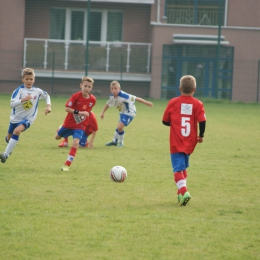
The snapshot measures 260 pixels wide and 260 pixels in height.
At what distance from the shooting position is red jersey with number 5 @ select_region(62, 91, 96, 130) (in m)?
10.1

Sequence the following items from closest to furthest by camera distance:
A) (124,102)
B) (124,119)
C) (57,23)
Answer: (124,119) → (124,102) → (57,23)

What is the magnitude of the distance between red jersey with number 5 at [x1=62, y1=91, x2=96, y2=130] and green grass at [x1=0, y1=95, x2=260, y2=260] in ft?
2.03

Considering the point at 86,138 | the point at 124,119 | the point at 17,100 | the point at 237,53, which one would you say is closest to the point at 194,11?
the point at 237,53

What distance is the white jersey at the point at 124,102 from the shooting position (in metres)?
13.1

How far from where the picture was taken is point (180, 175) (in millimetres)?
6824

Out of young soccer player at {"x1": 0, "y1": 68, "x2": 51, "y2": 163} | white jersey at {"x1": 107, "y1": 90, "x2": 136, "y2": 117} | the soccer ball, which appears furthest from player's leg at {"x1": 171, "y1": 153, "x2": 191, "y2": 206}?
white jersey at {"x1": 107, "y1": 90, "x2": 136, "y2": 117}

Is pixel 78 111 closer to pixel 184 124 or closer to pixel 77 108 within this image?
pixel 77 108

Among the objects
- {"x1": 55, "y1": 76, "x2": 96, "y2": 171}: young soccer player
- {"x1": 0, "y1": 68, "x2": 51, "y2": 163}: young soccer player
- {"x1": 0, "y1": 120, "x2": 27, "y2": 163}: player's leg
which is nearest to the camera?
{"x1": 0, "y1": 120, "x2": 27, "y2": 163}: player's leg

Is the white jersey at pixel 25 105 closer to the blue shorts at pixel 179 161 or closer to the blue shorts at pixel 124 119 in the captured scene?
the blue shorts at pixel 179 161

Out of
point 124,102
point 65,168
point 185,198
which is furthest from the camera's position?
point 124,102

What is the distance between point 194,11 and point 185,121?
24538mm

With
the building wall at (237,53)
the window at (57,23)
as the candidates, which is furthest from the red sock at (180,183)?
the window at (57,23)

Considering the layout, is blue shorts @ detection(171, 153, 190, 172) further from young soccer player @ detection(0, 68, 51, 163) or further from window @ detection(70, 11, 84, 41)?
window @ detection(70, 11, 84, 41)

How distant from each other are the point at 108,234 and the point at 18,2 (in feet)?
85.8
